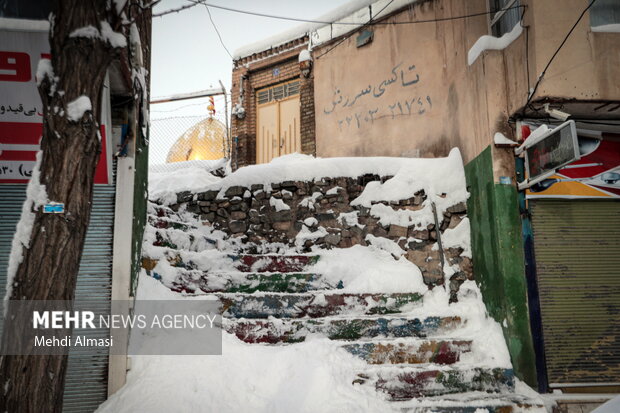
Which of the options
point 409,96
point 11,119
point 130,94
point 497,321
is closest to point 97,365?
point 11,119

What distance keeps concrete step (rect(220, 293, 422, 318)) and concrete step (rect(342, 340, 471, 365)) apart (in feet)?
2.30

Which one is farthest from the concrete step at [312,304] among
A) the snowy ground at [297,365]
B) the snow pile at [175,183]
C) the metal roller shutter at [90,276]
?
the snow pile at [175,183]

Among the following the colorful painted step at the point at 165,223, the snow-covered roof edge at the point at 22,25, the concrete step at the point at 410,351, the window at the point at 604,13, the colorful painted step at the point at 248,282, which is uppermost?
the window at the point at 604,13

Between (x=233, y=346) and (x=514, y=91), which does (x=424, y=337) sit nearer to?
(x=233, y=346)

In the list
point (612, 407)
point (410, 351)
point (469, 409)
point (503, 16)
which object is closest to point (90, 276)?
point (410, 351)

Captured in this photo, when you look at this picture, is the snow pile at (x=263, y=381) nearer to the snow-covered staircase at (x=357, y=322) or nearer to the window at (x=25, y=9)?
the snow-covered staircase at (x=357, y=322)

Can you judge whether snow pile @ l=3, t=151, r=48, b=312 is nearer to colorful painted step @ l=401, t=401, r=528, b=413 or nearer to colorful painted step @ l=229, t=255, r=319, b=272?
colorful painted step @ l=401, t=401, r=528, b=413

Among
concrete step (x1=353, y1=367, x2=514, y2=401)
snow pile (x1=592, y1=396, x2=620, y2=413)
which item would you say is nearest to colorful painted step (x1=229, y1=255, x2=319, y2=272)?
concrete step (x1=353, y1=367, x2=514, y2=401)

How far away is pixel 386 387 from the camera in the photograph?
13.5 ft

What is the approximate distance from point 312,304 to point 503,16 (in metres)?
4.28

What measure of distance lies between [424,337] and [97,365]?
3.23 metres

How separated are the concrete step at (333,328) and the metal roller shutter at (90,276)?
1238 millimetres

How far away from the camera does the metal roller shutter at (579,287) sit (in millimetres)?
4531

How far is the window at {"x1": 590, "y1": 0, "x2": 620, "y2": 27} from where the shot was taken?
16.1ft
